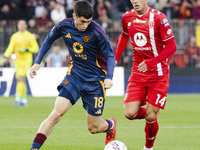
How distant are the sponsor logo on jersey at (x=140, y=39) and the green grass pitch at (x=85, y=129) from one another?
1.52 m

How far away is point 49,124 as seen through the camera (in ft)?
19.7

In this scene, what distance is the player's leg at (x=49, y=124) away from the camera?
233 inches

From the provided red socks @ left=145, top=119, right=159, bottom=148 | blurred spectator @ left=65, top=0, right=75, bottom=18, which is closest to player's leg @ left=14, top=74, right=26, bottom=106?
blurred spectator @ left=65, top=0, right=75, bottom=18

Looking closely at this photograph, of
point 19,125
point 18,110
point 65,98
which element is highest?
point 65,98

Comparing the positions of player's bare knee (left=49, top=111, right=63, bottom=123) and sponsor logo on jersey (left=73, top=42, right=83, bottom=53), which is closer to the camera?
player's bare knee (left=49, top=111, right=63, bottom=123)

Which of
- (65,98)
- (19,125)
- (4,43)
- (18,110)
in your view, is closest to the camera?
(65,98)

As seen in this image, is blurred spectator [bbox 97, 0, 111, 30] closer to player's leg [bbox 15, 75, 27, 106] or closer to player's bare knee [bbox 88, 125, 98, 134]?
player's leg [bbox 15, 75, 27, 106]

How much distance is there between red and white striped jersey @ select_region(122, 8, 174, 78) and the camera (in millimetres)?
6878

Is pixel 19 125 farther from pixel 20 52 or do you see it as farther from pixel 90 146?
pixel 20 52

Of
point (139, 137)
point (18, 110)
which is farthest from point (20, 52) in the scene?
point (139, 137)

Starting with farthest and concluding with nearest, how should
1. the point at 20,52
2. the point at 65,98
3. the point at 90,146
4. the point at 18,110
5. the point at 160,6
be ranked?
the point at 160,6
the point at 20,52
the point at 18,110
the point at 90,146
the point at 65,98

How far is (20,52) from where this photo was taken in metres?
14.0

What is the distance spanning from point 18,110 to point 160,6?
907 cm

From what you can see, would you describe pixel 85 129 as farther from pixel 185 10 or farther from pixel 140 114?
pixel 185 10
